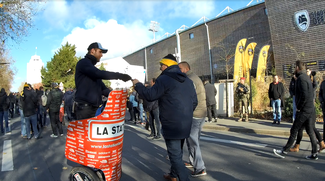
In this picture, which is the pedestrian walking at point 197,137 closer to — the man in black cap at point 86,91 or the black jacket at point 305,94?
the man in black cap at point 86,91

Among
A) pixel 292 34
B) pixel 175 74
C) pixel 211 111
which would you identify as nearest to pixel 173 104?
pixel 175 74

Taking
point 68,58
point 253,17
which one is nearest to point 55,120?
point 253,17

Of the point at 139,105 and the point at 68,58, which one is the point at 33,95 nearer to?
the point at 139,105

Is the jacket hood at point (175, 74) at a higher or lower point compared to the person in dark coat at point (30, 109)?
higher

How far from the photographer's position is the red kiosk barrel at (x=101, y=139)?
2719 millimetres

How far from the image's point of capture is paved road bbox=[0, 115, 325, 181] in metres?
4.05

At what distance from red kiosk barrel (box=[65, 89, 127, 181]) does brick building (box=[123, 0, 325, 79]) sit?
13.4 m

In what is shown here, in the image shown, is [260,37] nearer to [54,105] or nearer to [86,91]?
[54,105]

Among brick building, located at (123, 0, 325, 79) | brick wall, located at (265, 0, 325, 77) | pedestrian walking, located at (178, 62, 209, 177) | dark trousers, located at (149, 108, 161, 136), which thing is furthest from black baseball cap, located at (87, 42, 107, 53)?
brick wall, located at (265, 0, 325, 77)

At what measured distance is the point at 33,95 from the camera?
8.25m

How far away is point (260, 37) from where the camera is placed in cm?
2266

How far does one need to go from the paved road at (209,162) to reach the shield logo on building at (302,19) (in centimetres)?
1174

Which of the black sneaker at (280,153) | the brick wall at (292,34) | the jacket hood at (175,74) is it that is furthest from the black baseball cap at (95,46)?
the brick wall at (292,34)

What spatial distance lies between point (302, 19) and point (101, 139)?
56.0 feet
